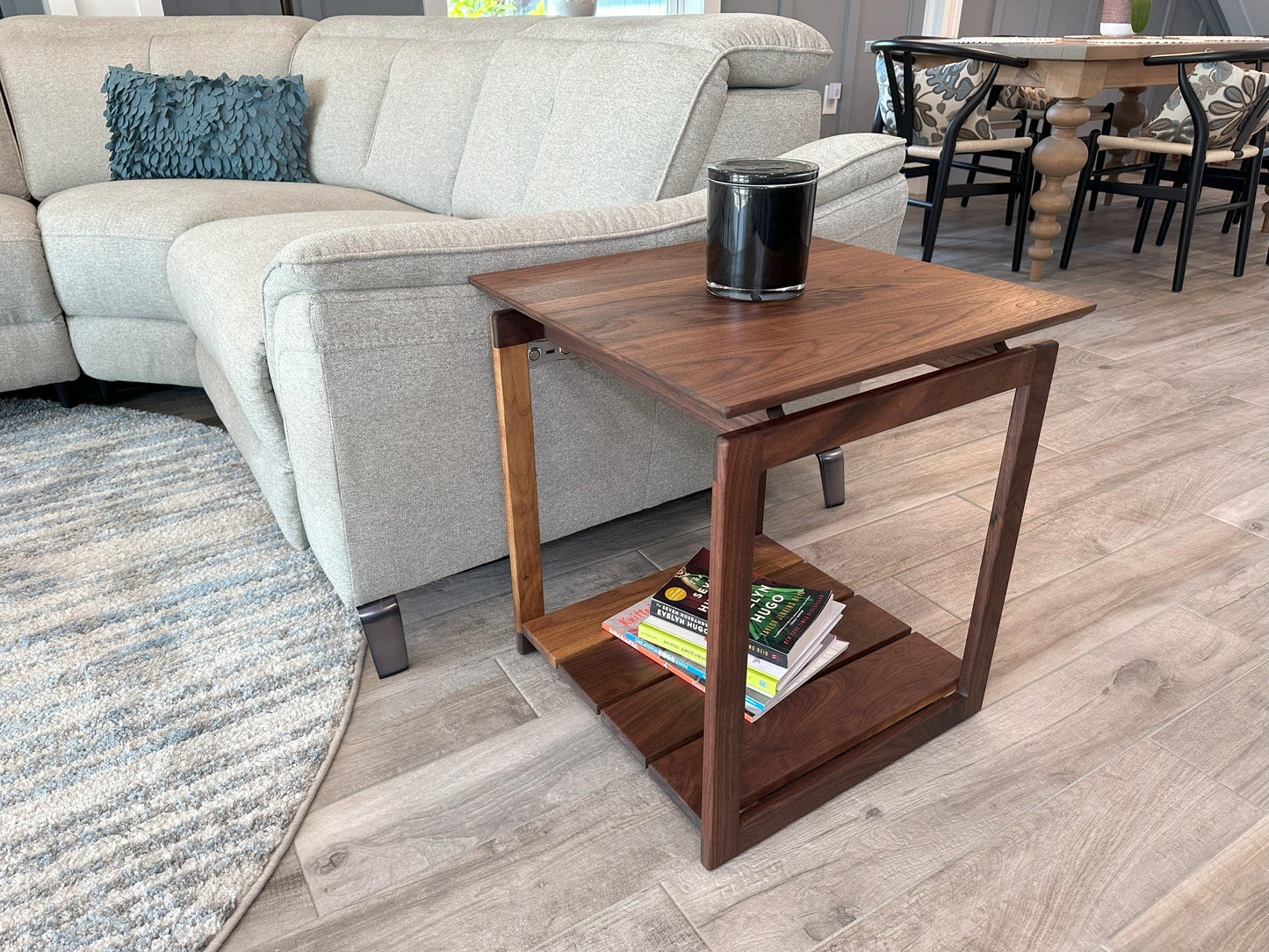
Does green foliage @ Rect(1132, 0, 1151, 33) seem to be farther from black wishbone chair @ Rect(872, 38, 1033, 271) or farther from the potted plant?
black wishbone chair @ Rect(872, 38, 1033, 271)

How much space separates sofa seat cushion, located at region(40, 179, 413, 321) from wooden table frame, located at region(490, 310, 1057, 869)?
3.88ft

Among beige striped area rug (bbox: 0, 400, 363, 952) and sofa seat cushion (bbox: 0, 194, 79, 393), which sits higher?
sofa seat cushion (bbox: 0, 194, 79, 393)

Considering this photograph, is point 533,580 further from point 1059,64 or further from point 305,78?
point 1059,64

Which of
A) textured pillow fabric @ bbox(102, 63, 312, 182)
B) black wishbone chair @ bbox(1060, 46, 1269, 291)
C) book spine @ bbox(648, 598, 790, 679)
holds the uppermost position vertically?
textured pillow fabric @ bbox(102, 63, 312, 182)

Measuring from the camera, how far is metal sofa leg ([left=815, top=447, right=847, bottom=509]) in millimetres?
1643

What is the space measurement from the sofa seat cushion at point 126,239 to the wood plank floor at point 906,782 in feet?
3.44

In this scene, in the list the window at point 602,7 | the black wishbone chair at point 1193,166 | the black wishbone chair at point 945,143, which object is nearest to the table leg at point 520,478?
the black wishbone chair at point 945,143

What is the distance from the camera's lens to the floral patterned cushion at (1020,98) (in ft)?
12.2

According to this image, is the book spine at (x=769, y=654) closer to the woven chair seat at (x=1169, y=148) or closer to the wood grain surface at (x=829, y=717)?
the wood grain surface at (x=829, y=717)

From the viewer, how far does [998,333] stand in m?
0.84

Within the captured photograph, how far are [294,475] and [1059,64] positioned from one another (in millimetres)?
2598

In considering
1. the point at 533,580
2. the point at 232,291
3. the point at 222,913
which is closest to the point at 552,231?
the point at 533,580

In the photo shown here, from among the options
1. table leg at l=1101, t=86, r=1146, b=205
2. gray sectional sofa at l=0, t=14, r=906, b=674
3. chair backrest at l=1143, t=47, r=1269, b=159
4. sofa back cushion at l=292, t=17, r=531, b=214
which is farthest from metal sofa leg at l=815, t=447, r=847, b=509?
table leg at l=1101, t=86, r=1146, b=205

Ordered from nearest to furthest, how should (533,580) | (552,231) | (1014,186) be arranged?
1. (552,231)
2. (533,580)
3. (1014,186)
